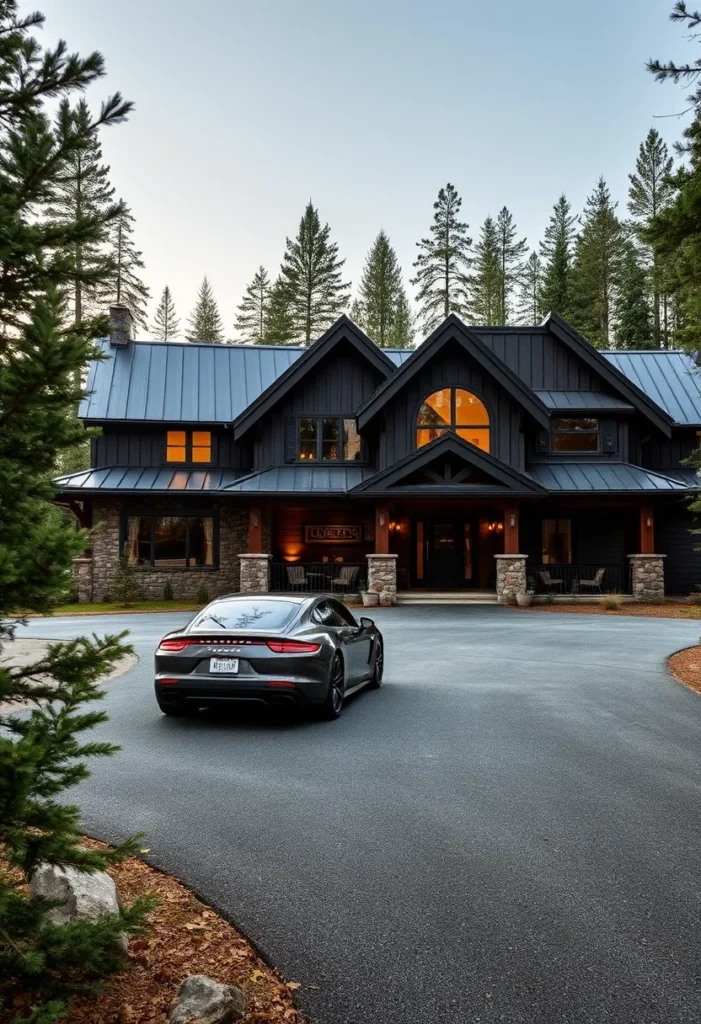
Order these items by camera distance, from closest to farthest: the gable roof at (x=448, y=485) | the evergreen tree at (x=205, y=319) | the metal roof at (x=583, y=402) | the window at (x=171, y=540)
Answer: the gable roof at (x=448, y=485) → the window at (x=171, y=540) → the metal roof at (x=583, y=402) → the evergreen tree at (x=205, y=319)

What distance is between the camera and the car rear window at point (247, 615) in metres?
8.62

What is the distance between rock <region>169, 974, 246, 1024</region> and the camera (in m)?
2.76

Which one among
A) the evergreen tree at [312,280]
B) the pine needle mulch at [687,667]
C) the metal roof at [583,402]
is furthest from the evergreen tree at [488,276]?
the pine needle mulch at [687,667]

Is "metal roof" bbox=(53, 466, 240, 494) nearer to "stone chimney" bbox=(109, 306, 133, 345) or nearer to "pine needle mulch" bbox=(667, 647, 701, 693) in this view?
"stone chimney" bbox=(109, 306, 133, 345)

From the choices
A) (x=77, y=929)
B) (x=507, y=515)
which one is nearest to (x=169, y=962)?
(x=77, y=929)

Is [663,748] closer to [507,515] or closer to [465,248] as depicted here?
[507,515]

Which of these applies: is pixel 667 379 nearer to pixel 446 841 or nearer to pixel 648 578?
pixel 648 578

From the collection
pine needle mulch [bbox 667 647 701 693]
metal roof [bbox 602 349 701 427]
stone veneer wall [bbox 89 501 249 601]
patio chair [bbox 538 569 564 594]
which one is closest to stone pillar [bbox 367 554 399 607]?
patio chair [bbox 538 569 564 594]

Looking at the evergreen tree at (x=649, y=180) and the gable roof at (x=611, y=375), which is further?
the evergreen tree at (x=649, y=180)

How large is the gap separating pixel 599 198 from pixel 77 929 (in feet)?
204

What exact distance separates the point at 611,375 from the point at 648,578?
760 cm

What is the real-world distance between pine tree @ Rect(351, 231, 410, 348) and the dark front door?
33883mm

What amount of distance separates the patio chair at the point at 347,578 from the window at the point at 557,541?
7.40 metres

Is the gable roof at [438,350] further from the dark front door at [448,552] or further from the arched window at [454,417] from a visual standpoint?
the dark front door at [448,552]
